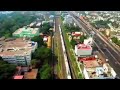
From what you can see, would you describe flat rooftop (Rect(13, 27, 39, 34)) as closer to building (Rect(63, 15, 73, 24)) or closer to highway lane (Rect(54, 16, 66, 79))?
highway lane (Rect(54, 16, 66, 79))

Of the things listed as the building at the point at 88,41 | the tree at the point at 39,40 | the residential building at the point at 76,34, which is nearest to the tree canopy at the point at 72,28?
the residential building at the point at 76,34

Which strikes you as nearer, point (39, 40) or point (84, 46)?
point (84, 46)

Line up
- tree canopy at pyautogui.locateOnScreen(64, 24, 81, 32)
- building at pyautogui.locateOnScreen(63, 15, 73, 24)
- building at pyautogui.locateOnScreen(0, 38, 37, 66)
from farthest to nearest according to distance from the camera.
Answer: tree canopy at pyautogui.locateOnScreen(64, 24, 81, 32), building at pyautogui.locateOnScreen(63, 15, 73, 24), building at pyautogui.locateOnScreen(0, 38, 37, 66)

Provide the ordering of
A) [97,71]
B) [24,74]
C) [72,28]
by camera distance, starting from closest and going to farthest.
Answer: [24,74], [97,71], [72,28]

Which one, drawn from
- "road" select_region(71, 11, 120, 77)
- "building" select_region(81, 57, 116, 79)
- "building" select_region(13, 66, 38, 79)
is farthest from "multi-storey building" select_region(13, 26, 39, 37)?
"building" select_region(81, 57, 116, 79)

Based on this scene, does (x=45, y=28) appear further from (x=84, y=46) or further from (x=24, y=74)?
(x=24, y=74)

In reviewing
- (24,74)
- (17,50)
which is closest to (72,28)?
(17,50)

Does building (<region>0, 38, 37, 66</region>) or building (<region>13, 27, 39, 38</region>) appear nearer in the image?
building (<region>0, 38, 37, 66</region>)
